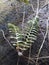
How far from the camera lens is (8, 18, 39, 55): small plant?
2291 millimetres

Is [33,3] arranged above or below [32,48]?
above

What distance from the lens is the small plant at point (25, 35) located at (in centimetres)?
229

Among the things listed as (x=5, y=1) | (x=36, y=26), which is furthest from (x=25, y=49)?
(x=5, y=1)

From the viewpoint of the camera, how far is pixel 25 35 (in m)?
2.39

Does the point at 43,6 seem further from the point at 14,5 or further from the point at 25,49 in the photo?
the point at 25,49

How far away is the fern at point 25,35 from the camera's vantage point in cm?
229

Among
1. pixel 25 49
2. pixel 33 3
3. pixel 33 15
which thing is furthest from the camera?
pixel 33 3

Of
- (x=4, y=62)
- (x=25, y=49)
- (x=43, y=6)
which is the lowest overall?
(x=4, y=62)

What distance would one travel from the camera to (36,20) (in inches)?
97.3

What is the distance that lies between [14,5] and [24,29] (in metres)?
0.53

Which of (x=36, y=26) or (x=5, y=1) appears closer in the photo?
(x=36, y=26)

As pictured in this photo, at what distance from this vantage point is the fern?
90.3 inches

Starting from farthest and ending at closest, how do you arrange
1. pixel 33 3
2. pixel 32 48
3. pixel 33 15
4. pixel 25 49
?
pixel 33 3 < pixel 33 15 < pixel 32 48 < pixel 25 49

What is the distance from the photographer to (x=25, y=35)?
7.83 feet
